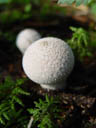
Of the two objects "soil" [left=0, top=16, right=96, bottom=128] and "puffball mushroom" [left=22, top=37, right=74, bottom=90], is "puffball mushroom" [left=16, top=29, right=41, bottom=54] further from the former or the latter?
"puffball mushroom" [left=22, top=37, right=74, bottom=90]

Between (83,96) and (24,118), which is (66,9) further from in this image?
(24,118)

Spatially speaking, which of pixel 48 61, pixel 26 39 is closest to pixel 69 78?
pixel 48 61

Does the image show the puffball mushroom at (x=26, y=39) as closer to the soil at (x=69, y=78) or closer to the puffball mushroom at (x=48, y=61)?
the soil at (x=69, y=78)

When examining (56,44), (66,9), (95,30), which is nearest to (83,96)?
(56,44)

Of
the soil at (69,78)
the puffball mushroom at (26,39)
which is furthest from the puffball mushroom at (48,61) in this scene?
the puffball mushroom at (26,39)

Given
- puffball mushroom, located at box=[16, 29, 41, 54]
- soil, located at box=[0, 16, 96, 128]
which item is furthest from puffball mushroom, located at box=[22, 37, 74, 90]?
puffball mushroom, located at box=[16, 29, 41, 54]

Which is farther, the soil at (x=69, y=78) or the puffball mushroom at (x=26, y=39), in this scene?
the puffball mushroom at (x=26, y=39)
